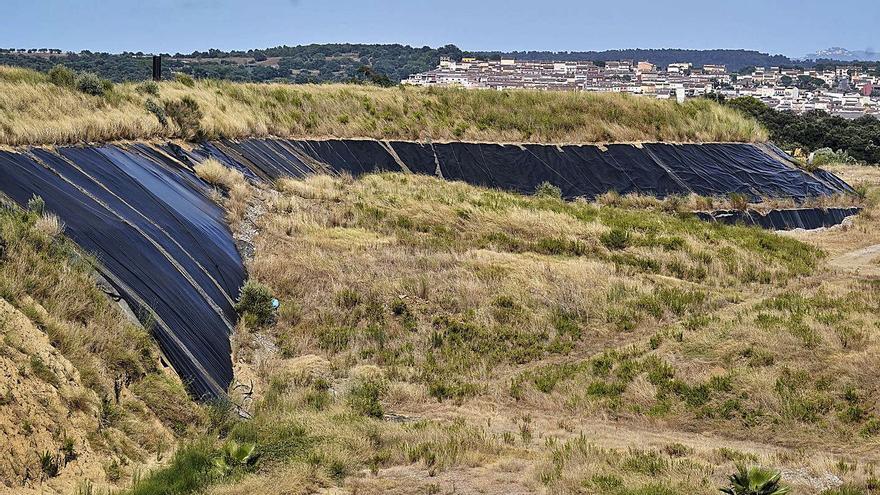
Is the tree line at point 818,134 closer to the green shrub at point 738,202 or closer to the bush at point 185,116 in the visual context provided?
the green shrub at point 738,202

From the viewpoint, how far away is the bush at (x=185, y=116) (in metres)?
25.7

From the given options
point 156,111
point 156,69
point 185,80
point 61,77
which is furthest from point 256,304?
point 185,80

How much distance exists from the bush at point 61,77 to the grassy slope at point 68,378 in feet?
38.7

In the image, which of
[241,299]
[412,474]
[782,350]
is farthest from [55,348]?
[782,350]

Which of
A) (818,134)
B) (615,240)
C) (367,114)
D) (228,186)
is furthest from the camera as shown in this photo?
(818,134)

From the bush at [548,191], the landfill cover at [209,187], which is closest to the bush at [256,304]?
the landfill cover at [209,187]

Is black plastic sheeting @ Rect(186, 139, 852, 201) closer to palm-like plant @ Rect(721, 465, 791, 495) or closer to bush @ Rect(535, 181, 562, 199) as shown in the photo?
bush @ Rect(535, 181, 562, 199)

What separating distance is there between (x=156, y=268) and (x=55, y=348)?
426 centimetres

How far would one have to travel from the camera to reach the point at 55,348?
10406 mm

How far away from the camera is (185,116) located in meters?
26.3

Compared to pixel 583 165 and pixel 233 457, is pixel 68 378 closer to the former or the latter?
pixel 233 457

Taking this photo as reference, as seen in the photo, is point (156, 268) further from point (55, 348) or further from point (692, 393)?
point (692, 393)

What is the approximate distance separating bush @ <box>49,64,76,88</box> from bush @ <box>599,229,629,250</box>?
47.7ft

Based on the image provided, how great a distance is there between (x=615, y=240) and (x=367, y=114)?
49.2 feet
